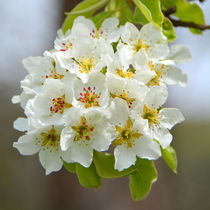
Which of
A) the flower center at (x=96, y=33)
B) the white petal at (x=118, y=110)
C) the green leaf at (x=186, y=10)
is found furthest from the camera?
Result: the green leaf at (x=186, y=10)

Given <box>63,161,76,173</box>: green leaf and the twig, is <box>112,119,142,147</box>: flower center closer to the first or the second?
<box>63,161,76,173</box>: green leaf

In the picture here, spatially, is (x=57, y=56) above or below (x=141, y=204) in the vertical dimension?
above

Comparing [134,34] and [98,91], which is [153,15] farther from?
[98,91]

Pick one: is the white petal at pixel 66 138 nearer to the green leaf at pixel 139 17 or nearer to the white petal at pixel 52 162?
the white petal at pixel 52 162

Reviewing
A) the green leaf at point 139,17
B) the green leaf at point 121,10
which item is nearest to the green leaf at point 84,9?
the green leaf at point 121,10

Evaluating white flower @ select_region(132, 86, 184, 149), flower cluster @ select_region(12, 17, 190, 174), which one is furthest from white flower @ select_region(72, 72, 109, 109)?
white flower @ select_region(132, 86, 184, 149)

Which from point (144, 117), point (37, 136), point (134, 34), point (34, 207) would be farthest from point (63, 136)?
point (34, 207)
